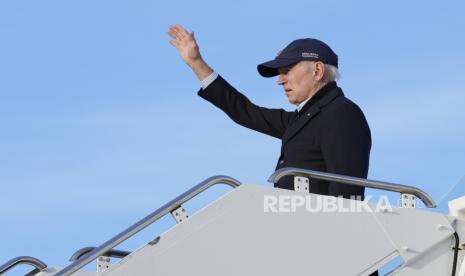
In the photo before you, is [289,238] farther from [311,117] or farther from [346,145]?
[311,117]

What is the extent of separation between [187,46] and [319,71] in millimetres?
1390

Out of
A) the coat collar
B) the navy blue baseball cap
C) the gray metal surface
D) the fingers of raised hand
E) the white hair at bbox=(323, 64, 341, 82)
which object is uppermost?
the fingers of raised hand

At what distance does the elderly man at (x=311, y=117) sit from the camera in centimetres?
846

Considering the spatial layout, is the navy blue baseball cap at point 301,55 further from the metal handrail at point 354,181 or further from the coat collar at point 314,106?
the metal handrail at point 354,181

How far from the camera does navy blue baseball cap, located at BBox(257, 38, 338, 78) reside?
9.16 metres

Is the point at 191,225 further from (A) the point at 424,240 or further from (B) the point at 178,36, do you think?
(B) the point at 178,36

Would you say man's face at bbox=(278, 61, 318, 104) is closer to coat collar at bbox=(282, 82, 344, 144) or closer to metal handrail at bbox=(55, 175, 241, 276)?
coat collar at bbox=(282, 82, 344, 144)

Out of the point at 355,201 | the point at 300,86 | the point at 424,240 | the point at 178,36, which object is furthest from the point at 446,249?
the point at 178,36

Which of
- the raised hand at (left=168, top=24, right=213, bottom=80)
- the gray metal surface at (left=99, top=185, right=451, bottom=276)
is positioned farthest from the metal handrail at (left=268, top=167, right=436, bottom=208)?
the raised hand at (left=168, top=24, right=213, bottom=80)

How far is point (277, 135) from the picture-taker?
10.0 metres

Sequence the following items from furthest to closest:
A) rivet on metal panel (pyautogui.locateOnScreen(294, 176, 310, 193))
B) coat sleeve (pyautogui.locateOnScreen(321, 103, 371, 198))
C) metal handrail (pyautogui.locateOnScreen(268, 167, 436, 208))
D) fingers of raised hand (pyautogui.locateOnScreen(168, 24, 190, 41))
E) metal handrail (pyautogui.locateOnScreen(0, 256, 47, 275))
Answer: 1. fingers of raised hand (pyautogui.locateOnScreen(168, 24, 190, 41))
2. metal handrail (pyautogui.locateOnScreen(0, 256, 47, 275))
3. coat sleeve (pyautogui.locateOnScreen(321, 103, 371, 198))
4. rivet on metal panel (pyautogui.locateOnScreen(294, 176, 310, 193))
5. metal handrail (pyautogui.locateOnScreen(268, 167, 436, 208))

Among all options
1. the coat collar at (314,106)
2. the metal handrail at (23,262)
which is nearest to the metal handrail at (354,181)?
the coat collar at (314,106)

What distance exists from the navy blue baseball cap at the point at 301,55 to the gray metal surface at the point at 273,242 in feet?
5.22

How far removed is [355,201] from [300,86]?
141 centimetres
